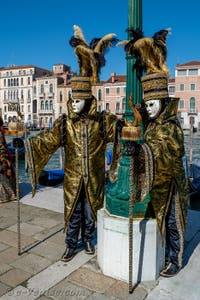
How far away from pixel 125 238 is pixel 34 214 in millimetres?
2537

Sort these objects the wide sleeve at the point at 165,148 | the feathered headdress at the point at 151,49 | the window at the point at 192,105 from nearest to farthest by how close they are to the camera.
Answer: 1. the wide sleeve at the point at 165,148
2. the feathered headdress at the point at 151,49
3. the window at the point at 192,105

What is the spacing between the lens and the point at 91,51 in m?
3.45

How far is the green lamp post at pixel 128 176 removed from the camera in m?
3.00

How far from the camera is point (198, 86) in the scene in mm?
44125

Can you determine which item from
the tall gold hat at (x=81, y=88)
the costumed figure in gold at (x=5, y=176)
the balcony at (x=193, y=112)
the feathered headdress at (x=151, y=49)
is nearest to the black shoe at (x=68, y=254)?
the tall gold hat at (x=81, y=88)

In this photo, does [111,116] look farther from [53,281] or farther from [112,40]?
[53,281]

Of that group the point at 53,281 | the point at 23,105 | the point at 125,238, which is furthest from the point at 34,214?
the point at 23,105

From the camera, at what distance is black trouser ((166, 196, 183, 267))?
3.03 metres

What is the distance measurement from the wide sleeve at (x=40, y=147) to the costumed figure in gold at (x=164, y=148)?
3.43 feet

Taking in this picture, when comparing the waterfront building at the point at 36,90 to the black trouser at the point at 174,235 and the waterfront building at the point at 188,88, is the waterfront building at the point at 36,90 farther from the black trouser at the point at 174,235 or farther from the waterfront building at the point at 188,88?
the black trouser at the point at 174,235

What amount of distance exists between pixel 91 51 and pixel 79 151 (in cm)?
116

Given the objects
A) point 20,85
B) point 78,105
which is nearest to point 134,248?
point 78,105

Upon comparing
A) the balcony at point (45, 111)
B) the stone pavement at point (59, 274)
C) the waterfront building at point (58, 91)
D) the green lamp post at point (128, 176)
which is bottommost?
the stone pavement at point (59, 274)

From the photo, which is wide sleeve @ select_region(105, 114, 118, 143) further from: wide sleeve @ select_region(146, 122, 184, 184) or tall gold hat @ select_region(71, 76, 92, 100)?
wide sleeve @ select_region(146, 122, 184, 184)
